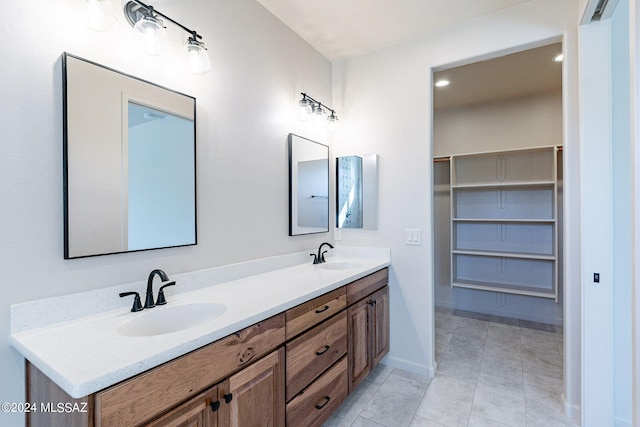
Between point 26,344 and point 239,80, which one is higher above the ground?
point 239,80

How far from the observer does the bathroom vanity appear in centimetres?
85

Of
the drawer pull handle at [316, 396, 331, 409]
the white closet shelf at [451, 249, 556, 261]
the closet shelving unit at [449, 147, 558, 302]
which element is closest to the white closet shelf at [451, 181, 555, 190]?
the closet shelving unit at [449, 147, 558, 302]

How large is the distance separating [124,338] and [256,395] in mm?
569

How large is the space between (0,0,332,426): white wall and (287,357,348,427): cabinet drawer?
83cm

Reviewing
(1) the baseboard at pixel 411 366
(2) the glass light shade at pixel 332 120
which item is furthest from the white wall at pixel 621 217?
(2) the glass light shade at pixel 332 120

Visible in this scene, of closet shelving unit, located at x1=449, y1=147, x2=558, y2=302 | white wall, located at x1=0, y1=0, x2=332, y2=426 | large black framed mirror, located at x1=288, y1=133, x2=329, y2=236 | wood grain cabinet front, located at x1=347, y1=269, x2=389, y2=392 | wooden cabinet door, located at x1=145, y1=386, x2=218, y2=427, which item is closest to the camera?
wooden cabinet door, located at x1=145, y1=386, x2=218, y2=427

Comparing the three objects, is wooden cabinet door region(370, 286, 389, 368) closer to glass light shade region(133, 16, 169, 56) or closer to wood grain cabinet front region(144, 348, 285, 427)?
wood grain cabinet front region(144, 348, 285, 427)

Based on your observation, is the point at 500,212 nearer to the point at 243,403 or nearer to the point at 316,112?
the point at 316,112

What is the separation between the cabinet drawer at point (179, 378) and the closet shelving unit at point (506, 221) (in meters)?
3.17

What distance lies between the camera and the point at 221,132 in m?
1.74

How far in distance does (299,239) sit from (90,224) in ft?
4.62

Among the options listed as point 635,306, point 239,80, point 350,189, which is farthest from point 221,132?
point 635,306

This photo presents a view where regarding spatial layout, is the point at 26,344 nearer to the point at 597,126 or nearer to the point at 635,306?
the point at 635,306

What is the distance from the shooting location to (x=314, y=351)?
Answer: 158 cm
